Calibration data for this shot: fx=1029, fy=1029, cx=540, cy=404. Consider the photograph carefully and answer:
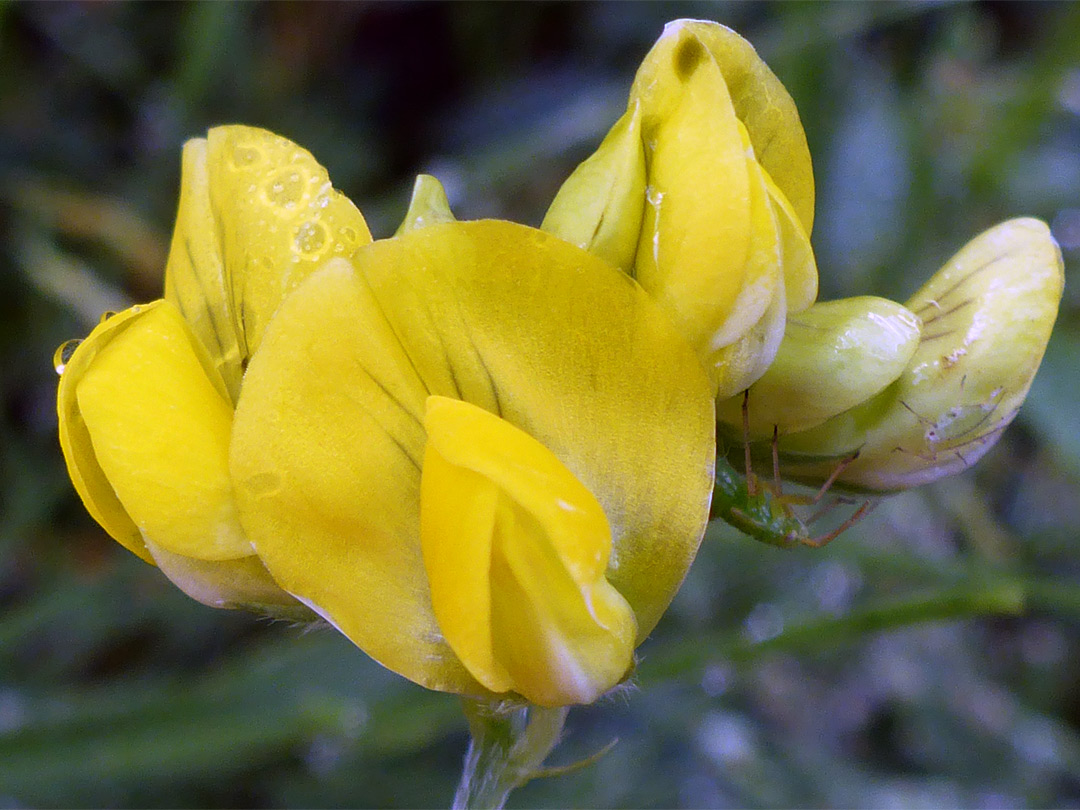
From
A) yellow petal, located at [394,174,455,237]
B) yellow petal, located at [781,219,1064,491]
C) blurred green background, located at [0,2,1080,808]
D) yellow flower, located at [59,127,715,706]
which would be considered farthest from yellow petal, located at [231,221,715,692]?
blurred green background, located at [0,2,1080,808]

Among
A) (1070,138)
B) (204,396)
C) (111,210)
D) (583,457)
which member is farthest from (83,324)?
(1070,138)

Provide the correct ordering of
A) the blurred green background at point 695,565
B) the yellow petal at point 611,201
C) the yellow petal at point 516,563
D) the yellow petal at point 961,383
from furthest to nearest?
1. the blurred green background at point 695,565
2. the yellow petal at point 961,383
3. the yellow petal at point 611,201
4. the yellow petal at point 516,563

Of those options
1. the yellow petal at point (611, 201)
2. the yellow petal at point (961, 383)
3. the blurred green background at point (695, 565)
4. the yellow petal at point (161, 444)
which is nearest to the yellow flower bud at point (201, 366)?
the yellow petal at point (161, 444)

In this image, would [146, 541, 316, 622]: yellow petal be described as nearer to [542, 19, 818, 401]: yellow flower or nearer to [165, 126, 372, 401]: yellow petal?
[165, 126, 372, 401]: yellow petal

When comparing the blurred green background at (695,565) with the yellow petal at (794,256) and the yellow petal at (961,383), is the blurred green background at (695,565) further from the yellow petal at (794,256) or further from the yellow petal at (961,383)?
the yellow petal at (794,256)

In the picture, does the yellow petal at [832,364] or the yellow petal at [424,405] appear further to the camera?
the yellow petal at [832,364]

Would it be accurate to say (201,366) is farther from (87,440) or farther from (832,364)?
(832,364)

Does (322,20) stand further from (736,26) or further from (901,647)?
(901,647)

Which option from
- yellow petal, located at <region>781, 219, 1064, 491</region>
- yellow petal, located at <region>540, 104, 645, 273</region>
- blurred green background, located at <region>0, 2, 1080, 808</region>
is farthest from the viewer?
blurred green background, located at <region>0, 2, 1080, 808</region>
